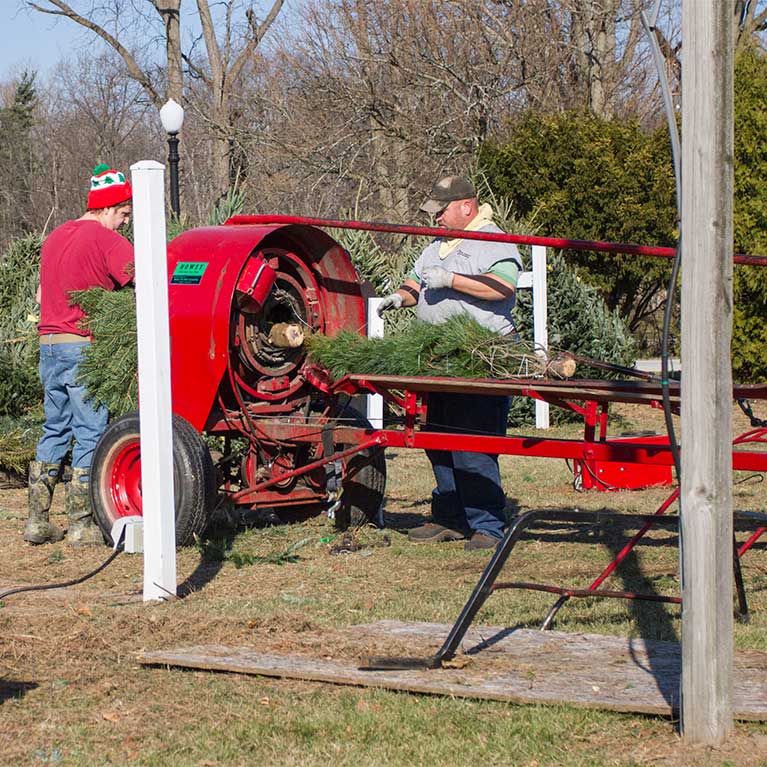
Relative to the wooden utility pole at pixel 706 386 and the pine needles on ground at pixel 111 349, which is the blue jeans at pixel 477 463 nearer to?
the pine needles on ground at pixel 111 349

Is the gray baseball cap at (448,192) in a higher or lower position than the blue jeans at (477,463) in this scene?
higher

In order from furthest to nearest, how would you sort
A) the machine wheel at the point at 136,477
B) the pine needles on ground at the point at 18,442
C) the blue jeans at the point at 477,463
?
1. the pine needles on ground at the point at 18,442
2. the blue jeans at the point at 477,463
3. the machine wheel at the point at 136,477

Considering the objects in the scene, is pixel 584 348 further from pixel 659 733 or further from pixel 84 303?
pixel 659 733

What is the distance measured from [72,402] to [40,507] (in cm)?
63

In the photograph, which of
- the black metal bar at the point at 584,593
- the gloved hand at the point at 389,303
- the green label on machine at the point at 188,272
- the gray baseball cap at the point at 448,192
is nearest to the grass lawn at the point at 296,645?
the black metal bar at the point at 584,593

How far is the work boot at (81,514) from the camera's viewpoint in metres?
7.18

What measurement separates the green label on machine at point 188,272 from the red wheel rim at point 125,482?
0.94m

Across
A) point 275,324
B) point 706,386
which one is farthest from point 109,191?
point 706,386

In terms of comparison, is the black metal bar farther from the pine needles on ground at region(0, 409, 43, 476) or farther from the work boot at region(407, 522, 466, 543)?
the pine needles on ground at region(0, 409, 43, 476)

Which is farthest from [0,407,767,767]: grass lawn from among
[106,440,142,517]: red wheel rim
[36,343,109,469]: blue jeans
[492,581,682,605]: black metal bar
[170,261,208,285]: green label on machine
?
[170,261,208,285]: green label on machine

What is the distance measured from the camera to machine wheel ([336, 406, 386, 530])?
24.0 ft

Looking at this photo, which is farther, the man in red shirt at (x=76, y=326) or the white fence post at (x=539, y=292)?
the white fence post at (x=539, y=292)

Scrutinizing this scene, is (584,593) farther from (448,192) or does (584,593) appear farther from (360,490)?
(448,192)

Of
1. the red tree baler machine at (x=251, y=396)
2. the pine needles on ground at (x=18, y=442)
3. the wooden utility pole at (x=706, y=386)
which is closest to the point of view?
the wooden utility pole at (x=706, y=386)
